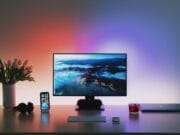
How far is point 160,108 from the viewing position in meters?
2.69

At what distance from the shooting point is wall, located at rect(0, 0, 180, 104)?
9.78 ft

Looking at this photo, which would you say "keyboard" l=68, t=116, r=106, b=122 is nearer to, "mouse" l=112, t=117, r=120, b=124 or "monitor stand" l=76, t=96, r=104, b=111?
"mouse" l=112, t=117, r=120, b=124

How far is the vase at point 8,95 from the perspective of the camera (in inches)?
109

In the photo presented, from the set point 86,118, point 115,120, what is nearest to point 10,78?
point 86,118

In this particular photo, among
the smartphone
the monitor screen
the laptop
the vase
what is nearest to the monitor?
the monitor screen

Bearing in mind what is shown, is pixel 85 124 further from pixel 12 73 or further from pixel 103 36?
pixel 103 36

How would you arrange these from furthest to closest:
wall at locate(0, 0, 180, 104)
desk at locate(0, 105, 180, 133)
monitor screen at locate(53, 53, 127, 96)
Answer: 1. wall at locate(0, 0, 180, 104)
2. monitor screen at locate(53, 53, 127, 96)
3. desk at locate(0, 105, 180, 133)

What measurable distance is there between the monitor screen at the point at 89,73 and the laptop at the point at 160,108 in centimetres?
22

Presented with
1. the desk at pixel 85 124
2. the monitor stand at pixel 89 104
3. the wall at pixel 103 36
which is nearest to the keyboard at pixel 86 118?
the desk at pixel 85 124

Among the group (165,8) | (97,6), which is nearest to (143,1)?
(165,8)

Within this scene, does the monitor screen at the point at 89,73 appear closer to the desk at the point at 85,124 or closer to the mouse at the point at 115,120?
the desk at the point at 85,124

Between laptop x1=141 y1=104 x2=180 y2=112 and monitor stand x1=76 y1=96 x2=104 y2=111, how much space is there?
0.36 m

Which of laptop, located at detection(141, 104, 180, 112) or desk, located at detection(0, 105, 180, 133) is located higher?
laptop, located at detection(141, 104, 180, 112)

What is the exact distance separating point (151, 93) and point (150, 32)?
55cm
